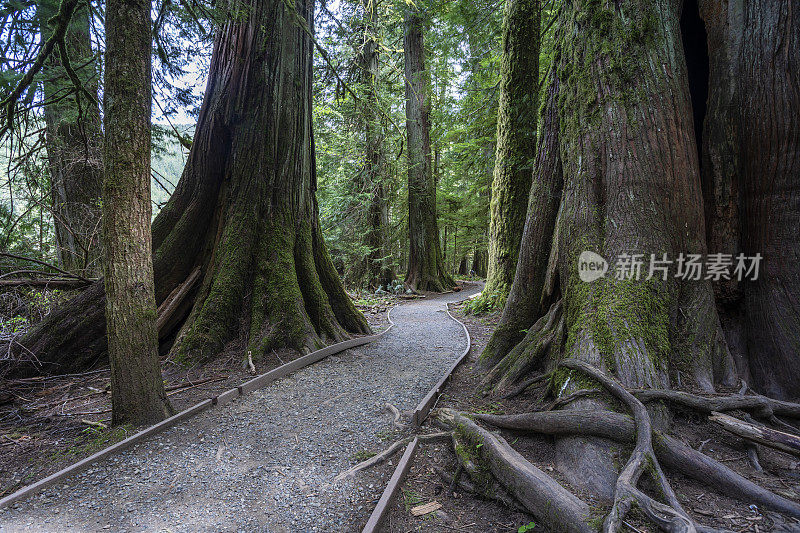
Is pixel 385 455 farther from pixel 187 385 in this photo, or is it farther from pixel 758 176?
pixel 758 176

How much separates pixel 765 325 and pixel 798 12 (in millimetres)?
2576

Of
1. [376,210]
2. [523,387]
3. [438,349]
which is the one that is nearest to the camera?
[523,387]

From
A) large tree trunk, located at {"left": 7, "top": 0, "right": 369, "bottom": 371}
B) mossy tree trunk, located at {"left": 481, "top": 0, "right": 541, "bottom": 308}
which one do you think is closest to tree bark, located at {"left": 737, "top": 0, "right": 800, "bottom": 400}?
mossy tree trunk, located at {"left": 481, "top": 0, "right": 541, "bottom": 308}

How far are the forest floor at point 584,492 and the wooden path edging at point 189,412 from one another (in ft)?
6.67

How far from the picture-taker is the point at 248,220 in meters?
5.16

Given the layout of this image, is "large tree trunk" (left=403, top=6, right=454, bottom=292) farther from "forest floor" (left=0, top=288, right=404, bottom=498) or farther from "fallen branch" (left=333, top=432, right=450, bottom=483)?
"fallen branch" (left=333, top=432, right=450, bottom=483)

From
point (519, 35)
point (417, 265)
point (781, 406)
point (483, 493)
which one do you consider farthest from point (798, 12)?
point (417, 265)

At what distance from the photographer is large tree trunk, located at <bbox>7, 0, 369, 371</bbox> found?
473 cm

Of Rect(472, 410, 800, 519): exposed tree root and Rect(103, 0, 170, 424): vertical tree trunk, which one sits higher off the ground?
Rect(103, 0, 170, 424): vertical tree trunk

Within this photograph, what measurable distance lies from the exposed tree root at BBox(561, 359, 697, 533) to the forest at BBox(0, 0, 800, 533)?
0.04 feet

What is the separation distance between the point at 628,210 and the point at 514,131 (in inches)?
226

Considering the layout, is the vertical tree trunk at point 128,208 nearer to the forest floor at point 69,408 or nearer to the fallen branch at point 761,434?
the forest floor at point 69,408

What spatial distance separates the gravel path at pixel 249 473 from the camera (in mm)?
1952

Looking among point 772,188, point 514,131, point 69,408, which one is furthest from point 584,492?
point 514,131
